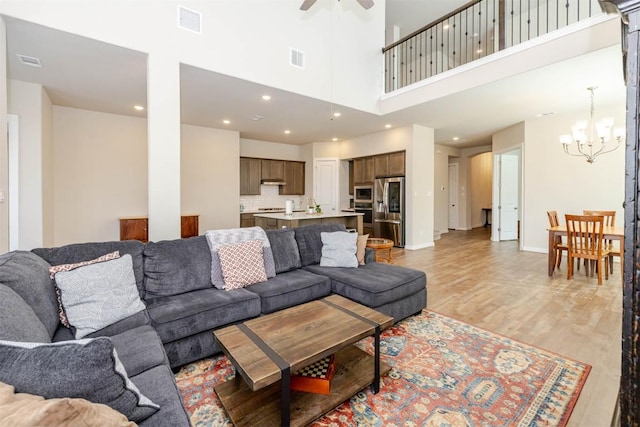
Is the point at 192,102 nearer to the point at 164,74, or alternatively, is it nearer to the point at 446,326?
the point at 164,74

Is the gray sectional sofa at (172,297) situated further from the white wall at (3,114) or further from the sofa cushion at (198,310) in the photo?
the white wall at (3,114)

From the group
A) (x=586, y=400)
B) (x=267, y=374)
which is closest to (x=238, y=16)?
(x=267, y=374)

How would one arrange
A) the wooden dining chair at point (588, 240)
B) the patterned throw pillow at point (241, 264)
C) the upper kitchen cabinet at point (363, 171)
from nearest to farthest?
the patterned throw pillow at point (241, 264)
the wooden dining chair at point (588, 240)
the upper kitchen cabinet at point (363, 171)

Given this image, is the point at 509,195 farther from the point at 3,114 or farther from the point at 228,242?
the point at 3,114

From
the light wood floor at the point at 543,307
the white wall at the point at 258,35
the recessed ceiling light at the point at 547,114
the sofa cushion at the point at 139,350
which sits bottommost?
the light wood floor at the point at 543,307

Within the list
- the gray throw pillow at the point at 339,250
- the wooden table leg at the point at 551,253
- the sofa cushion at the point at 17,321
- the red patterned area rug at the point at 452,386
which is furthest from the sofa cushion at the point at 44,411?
the wooden table leg at the point at 551,253

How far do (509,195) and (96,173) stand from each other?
9.42 metres

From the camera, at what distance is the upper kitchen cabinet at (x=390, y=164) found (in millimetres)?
6648

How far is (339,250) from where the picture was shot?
3.28m

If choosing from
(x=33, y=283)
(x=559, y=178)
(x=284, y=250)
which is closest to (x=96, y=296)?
(x=33, y=283)

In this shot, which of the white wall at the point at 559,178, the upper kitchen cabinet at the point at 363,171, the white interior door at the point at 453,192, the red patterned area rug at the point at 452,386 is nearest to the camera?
the red patterned area rug at the point at 452,386

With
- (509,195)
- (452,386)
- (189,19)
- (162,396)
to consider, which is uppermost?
(189,19)

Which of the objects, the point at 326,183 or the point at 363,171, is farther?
the point at 326,183

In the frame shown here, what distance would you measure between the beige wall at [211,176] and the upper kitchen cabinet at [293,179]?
1702 millimetres
